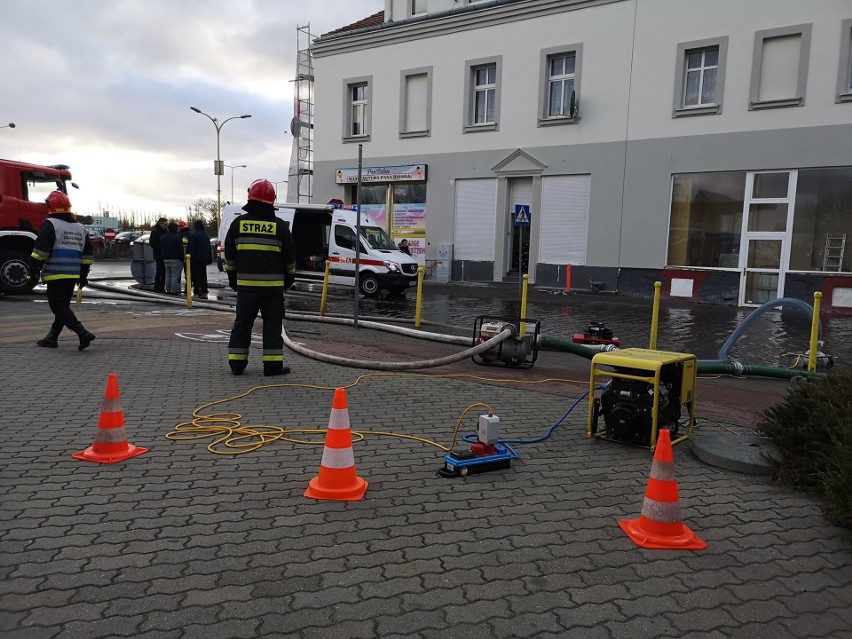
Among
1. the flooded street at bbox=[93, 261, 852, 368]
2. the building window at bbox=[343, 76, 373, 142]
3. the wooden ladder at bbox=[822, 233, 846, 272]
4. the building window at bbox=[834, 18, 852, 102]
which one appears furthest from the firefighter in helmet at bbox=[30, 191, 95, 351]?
the building window at bbox=[343, 76, 373, 142]

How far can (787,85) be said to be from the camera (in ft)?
61.0

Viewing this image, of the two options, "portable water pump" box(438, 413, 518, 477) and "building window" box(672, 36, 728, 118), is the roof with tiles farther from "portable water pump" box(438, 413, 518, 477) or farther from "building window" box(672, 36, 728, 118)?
"portable water pump" box(438, 413, 518, 477)

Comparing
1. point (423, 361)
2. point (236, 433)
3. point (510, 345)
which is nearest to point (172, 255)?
point (423, 361)

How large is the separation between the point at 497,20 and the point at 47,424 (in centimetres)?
2204

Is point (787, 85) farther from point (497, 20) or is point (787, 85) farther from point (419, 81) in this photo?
point (419, 81)

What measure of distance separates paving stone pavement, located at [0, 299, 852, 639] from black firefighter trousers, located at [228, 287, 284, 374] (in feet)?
4.88

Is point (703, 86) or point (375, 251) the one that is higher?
point (703, 86)

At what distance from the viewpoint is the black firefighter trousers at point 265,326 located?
7.25 metres

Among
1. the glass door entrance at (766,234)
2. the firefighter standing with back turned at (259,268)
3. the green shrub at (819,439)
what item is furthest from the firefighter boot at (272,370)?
the glass door entrance at (766,234)

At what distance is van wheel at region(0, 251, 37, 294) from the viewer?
14664mm

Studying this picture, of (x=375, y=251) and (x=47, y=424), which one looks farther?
(x=375, y=251)

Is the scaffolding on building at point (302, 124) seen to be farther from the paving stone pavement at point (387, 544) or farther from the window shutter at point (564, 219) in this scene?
the paving stone pavement at point (387, 544)

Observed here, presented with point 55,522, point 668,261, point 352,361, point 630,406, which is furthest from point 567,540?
point 668,261

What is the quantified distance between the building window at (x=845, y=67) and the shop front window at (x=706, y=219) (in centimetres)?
310
